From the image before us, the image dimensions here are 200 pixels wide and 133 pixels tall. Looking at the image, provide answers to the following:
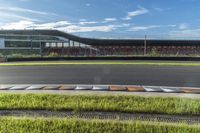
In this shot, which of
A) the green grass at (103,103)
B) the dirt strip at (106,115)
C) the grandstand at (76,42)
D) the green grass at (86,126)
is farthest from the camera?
the grandstand at (76,42)

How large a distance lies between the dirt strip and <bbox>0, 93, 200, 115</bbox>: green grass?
0.22 m

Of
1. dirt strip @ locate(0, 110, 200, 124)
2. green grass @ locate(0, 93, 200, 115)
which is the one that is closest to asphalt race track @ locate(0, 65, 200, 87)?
green grass @ locate(0, 93, 200, 115)

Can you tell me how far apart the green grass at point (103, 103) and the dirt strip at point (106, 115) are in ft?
0.72

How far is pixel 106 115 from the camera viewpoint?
241 inches

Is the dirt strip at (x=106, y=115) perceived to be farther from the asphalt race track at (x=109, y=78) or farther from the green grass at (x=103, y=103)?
the asphalt race track at (x=109, y=78)

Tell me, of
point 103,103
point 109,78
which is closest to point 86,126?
point 103,103

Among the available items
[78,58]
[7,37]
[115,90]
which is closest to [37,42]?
[7,37]

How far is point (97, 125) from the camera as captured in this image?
523 centimetres

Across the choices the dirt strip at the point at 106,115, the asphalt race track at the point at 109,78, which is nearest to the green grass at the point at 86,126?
the dirt strip at the point at 106,115

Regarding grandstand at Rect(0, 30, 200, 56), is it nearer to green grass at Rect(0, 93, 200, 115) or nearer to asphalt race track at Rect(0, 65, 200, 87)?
asphalt race track at Rect(0, 65, 200, 87)

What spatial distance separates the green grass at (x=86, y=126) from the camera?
4.94m

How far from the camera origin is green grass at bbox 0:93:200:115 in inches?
251

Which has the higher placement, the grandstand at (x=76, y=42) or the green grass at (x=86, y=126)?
the grandstand at (x=76, y=42)

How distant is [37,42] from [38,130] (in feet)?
190
